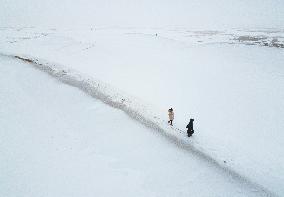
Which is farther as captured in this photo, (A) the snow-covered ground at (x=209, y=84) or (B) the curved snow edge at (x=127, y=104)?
(A) the snow-covered ground at (x=209, y=84)

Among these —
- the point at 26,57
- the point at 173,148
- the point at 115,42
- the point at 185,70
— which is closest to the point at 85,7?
the point at 115,42

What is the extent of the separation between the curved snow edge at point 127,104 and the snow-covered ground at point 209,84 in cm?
39

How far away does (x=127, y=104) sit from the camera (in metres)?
18.8

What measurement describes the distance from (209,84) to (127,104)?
26.4 ft

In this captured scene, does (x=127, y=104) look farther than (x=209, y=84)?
No

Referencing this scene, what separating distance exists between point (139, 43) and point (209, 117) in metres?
25.9

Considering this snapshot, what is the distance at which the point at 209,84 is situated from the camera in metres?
22.1

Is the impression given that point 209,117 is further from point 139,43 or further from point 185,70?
point 139,43

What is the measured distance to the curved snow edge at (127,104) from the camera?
1230 cm

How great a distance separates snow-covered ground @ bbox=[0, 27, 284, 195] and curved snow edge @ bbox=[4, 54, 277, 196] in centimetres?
39

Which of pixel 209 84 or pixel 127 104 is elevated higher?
pixel 209 84

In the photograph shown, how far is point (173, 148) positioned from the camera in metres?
13.5

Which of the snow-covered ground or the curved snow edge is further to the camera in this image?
the snow-covered ground

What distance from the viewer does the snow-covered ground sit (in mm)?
13141
